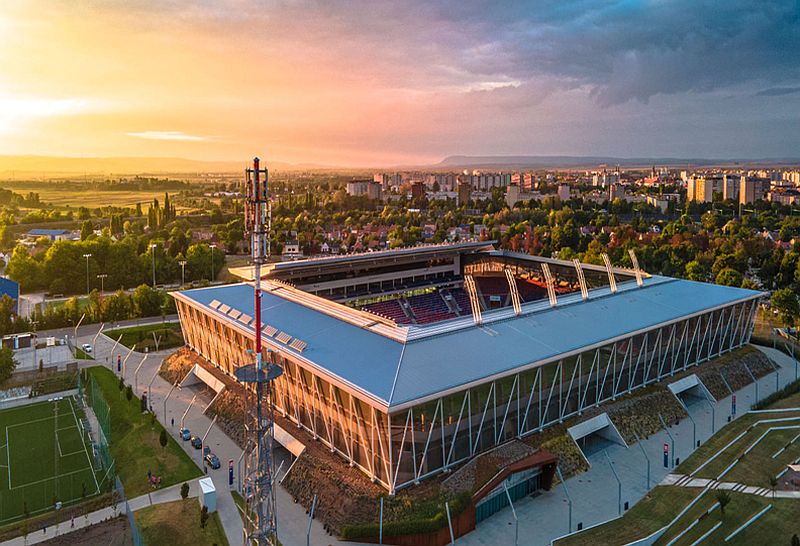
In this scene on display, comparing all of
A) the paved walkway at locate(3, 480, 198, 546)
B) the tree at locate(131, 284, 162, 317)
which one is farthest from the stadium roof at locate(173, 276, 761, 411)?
the tree at locate(131, 284, 162, 317)

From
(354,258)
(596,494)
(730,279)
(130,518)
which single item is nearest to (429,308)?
(354,258)

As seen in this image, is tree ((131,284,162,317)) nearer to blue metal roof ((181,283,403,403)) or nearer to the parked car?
blue metal roof ((181,283,403,403))

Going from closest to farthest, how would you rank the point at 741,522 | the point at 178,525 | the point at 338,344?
the point at 741,522 < the point at 178,525 < the point at 338,344

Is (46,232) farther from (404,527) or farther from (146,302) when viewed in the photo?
(404,527)

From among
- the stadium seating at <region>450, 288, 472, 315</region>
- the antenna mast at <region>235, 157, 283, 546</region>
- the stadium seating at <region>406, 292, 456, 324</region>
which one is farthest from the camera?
the stadium seating at <region>450, 288, 472, 315</region>

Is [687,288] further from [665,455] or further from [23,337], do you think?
[23,337]

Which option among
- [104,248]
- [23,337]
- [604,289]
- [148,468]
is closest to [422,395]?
[148,468]
